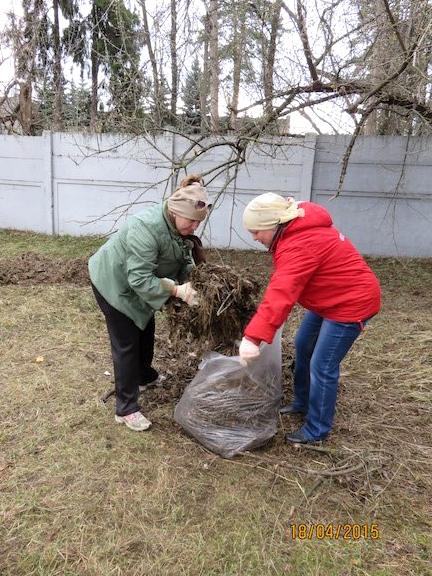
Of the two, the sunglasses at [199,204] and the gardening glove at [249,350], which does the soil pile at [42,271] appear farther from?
the gardening glove at [249,350]

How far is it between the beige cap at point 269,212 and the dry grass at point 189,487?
1.22m

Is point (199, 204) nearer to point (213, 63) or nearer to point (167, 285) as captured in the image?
point (167, 285)

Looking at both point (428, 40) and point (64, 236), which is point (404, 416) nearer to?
point (428, 40)

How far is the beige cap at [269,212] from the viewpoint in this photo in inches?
82.3

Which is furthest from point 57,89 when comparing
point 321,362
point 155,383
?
point 321,362

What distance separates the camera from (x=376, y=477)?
2.32 m

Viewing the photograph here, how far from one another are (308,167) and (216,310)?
566cm

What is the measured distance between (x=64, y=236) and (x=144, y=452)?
23.0 ft

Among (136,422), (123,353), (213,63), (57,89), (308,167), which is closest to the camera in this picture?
(123,353)

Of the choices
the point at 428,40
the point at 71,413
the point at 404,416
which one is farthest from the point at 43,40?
the point at 404,416

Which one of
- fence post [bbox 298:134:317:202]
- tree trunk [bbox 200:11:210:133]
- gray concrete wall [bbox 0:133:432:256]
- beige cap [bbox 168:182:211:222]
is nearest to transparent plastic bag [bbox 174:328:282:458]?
beige cap [bbox 168:182:211:222]

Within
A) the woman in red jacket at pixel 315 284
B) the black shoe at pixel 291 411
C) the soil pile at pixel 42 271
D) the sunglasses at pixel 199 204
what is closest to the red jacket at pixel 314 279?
the woman in red jacket at pixel 315 284

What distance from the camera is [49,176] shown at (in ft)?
28.3

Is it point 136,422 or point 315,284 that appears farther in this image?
point 136,422
